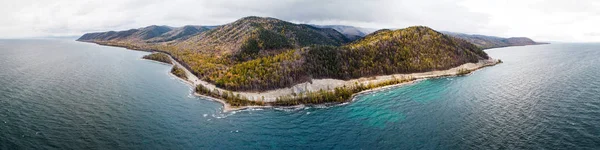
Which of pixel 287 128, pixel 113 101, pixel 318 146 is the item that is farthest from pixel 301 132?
pixel 113 101

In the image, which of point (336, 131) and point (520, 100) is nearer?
point (336, 131)

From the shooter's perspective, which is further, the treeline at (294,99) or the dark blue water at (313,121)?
the treeline at (294,99)

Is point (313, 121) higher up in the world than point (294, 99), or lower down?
lower down

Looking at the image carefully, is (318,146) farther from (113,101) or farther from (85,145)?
(113,101)

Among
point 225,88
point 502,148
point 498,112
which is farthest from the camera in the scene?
point 225,88

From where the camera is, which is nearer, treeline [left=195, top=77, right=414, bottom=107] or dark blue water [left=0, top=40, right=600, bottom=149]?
dark blue water [left=0, top=40, right=600, bottom=149]

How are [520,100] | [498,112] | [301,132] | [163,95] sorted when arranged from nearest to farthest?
[301,132]
[498,112]
[520,100]
[163,95]

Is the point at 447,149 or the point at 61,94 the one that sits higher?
the point at 61,94

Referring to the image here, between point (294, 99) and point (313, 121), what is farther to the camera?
point (294, 99)
